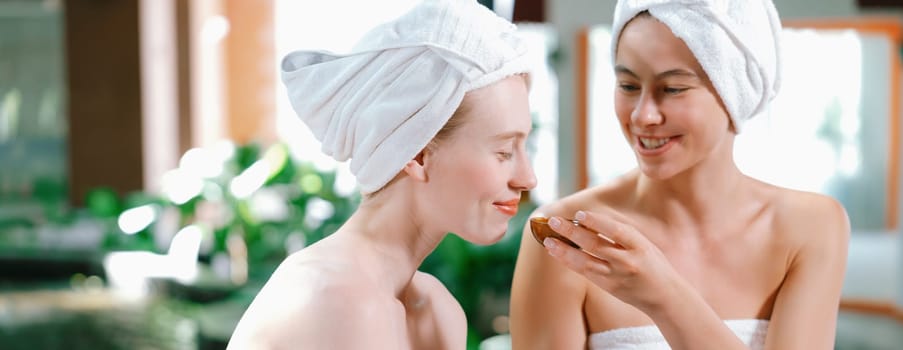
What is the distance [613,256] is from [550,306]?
0.40 meters

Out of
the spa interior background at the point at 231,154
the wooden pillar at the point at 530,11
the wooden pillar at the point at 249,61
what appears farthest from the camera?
the wooden pillar at the point at 249,61

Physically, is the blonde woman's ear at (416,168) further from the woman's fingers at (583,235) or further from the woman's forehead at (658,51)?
the woman's forehead at (658,51)

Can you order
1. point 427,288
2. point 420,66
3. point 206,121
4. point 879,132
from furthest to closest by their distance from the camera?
point 879,132, point 206,121, point 427,288, point 420,66

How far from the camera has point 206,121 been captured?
1091 centimetres

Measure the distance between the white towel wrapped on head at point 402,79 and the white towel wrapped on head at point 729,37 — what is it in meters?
0.28

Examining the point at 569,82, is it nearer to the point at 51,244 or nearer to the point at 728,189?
the point at 51,244

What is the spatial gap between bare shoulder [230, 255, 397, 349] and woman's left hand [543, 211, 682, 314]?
226mm

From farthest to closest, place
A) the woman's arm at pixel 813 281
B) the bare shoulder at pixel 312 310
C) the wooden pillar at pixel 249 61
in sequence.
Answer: the wooden pillar at pixel 249 61 < the woman's arm at pixel 813 281 < the bare shoulder at pixel 312 310

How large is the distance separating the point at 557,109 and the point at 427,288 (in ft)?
25.3

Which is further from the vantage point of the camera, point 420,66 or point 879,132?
point 879,132

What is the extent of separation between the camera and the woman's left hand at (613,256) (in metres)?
1.22

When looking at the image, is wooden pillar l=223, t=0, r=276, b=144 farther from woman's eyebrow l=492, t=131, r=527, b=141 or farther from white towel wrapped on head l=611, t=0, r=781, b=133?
woman's eyebrow l=492, t=131, r=527, b=141

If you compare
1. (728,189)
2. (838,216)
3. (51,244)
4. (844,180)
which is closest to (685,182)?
(728,189)

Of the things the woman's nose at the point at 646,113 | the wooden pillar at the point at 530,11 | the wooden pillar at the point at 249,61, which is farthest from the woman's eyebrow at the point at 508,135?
the wooden pillar at the point at 249,61
